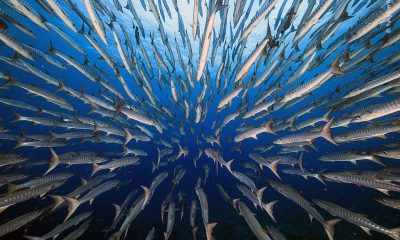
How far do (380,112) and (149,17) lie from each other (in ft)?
70.9

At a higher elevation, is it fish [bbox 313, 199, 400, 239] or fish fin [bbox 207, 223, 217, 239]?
fish fin [bbox 207, 223, 217, 239]

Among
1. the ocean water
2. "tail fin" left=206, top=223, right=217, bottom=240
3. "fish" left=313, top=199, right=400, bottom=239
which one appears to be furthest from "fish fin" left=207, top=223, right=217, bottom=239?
"fish" left=313, top=199, right=400, bottom=239

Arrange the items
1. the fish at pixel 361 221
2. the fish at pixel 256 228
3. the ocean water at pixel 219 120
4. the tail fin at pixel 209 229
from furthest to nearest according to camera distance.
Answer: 1. the ocean water at pixel 219 120
2. the tail fin at pixel 209 229
3. the fish at pixel 256 228
4. the fish at pixel 361 221

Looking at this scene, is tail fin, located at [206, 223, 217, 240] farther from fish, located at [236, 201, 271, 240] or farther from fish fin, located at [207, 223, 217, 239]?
fish, located at [236, 201, 271, 240]

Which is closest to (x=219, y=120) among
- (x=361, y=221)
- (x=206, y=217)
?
(x=206, y=217)

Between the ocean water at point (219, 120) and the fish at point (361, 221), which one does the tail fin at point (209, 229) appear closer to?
the ocean water at point (219, 120)

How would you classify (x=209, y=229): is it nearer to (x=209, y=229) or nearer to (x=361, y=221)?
(x=209, y=229)

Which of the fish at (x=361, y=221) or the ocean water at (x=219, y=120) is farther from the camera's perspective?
the ocean water at (x=219, y=120)

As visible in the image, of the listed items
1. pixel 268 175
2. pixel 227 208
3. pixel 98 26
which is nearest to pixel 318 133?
pixel 98 26

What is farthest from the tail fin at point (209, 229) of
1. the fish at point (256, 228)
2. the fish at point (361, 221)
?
the fish at point (361, 221)

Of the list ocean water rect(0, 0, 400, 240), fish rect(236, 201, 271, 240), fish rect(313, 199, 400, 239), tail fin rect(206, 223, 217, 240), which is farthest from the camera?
ocean water rect(0, 0, 400, 240)

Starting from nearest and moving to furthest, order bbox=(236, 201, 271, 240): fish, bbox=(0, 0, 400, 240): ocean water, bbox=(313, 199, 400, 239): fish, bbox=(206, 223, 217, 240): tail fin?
bbox=(313, 199, 400, 239): fish
bbox=(236, 201, 271, 240): fish
bbox=(206, 223, 217, 240): tail fin
bbox=(0, 0, 400, 240): ocean water

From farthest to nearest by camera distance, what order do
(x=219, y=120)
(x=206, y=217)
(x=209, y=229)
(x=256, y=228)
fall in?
1. (x=219, y=120)
2. (x=206, y=217)
3. (x=209, y=229)
4. (x=256, y=228)

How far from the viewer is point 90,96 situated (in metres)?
7.18
